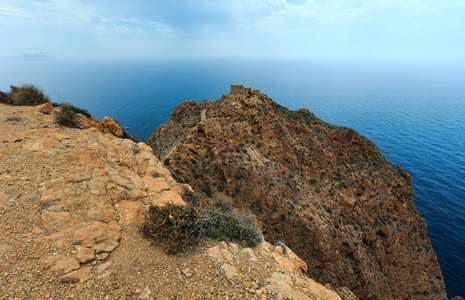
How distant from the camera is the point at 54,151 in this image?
745 centimetres

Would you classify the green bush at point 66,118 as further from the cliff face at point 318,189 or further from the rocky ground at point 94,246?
the cliff face at point 318,189

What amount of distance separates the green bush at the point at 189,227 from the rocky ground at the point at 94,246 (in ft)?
0.97

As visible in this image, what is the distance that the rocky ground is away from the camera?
4.41 m

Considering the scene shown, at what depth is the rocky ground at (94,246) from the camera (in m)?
4.41

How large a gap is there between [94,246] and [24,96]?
43.9 ft

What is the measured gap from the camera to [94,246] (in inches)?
203

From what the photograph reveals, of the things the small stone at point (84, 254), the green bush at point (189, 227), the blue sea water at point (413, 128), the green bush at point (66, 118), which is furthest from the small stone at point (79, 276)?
the blue sea water at point (413, 128)

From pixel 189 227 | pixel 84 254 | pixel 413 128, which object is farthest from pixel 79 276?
pixel 413 128

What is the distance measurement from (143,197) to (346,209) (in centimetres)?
1897

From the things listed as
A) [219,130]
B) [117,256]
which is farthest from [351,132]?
[117,256]

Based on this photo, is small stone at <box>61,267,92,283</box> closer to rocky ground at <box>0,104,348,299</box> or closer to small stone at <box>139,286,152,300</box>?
rocky ground at <box>0,104,348,299</box>

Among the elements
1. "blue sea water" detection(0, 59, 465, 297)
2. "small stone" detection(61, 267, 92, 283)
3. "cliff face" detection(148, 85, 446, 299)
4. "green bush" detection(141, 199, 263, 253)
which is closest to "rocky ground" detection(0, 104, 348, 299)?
"small stone" detection(61, 267, 92, 283)

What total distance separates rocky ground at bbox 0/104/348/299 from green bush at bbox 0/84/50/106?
5.10 metres

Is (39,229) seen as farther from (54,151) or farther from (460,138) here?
(460,138)
